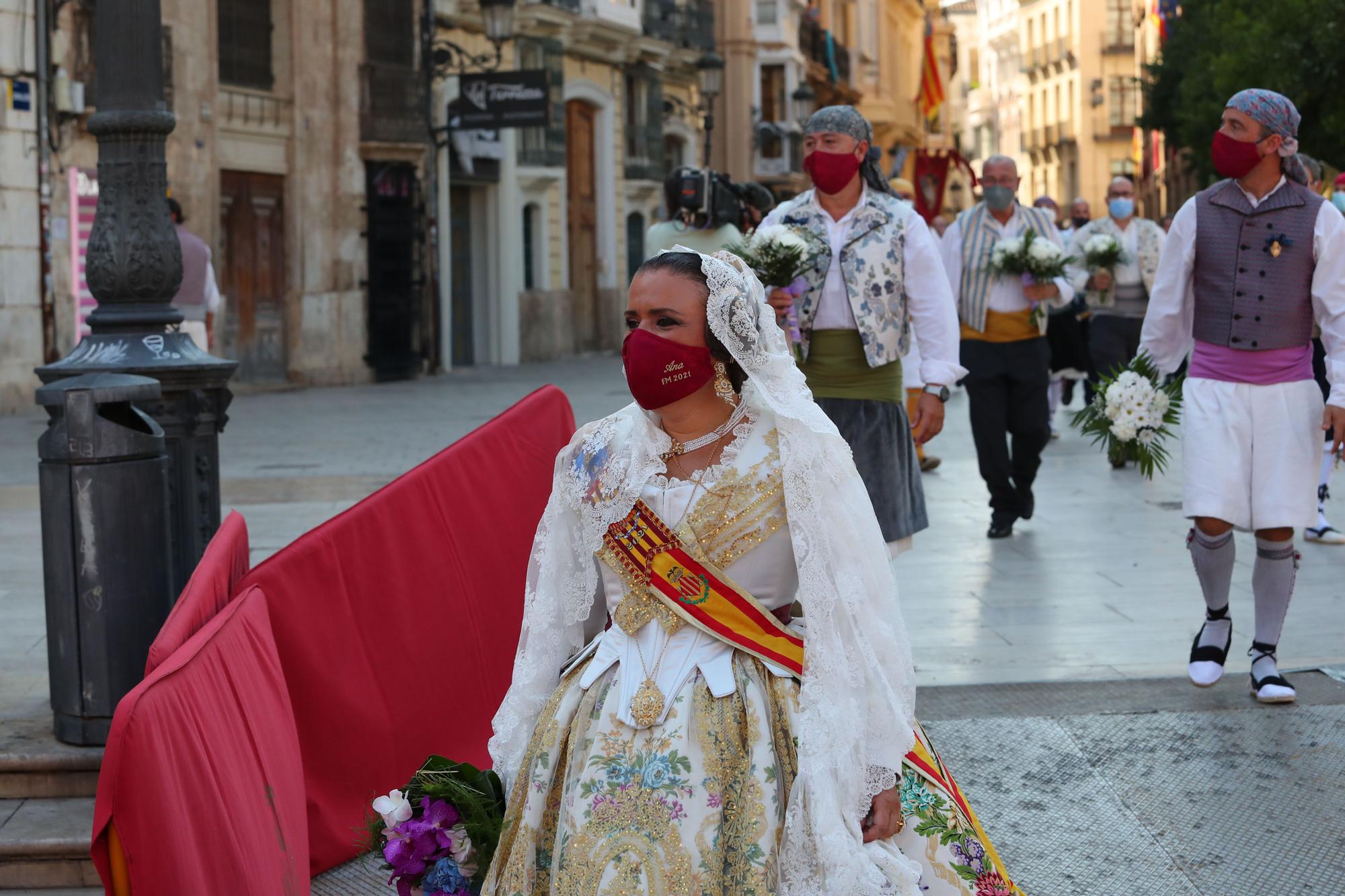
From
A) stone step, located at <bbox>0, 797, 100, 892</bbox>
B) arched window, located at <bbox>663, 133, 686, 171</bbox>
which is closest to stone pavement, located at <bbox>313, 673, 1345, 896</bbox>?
stone step, located at <bbox>0, 797, 100, 892</bbox>

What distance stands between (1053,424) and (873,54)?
54.5 m

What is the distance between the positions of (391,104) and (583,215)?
29.4ft

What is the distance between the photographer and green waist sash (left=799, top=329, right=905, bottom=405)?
241 inches

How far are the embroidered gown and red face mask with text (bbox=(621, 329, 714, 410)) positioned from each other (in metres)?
0.16

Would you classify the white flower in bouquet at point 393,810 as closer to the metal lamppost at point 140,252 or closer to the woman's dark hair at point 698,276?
the woman's dark hair at point 698,276

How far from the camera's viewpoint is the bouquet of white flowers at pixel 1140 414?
6.19 metres

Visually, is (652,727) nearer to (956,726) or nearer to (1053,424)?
(956,726)

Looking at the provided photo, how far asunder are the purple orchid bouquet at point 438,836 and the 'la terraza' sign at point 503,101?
21652 mm

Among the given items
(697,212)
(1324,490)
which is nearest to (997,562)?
(1324,490)

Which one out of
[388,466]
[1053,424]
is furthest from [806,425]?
[1053,424]

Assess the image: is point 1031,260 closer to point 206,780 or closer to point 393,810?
point 393,810

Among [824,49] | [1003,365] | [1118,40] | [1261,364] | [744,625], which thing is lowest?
[744,625]

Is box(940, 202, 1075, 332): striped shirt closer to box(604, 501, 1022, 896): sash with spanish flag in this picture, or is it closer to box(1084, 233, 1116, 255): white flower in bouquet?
box(1084, 233, 1116, 255): white flower in bouquet

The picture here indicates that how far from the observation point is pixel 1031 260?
372 inches
